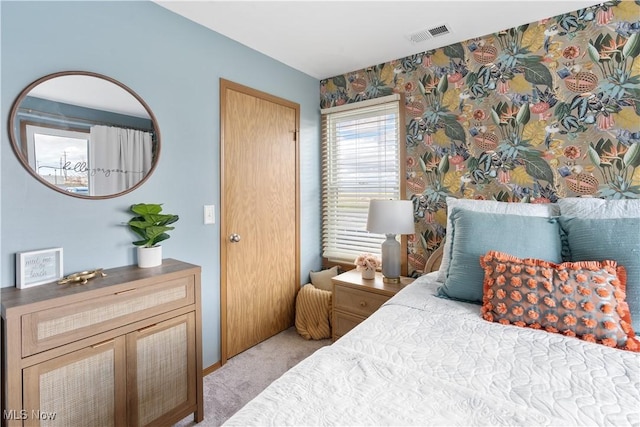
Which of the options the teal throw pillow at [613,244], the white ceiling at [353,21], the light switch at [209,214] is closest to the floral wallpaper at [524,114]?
Answer: the white ceiling at [353,21]

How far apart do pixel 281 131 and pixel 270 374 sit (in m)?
1.96

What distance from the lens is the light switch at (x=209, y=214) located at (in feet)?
7.16

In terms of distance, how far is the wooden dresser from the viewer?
1174 mm

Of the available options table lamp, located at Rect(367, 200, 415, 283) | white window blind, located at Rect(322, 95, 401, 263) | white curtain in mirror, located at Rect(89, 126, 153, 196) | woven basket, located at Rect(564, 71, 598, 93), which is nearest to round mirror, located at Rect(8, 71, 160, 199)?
white curtain in mirror, located at Rect(89, 126, 153, 196)

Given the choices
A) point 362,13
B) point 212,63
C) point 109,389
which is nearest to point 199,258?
point 109,389

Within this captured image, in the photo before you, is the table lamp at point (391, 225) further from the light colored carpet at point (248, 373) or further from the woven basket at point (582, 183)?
the woven basket at point (582, 183)

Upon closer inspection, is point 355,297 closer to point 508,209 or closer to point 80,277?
point 508,209

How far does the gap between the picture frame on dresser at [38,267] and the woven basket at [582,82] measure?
3096mm

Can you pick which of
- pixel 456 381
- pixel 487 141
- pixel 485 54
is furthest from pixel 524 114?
pixel 456 381

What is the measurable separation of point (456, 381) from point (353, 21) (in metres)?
2.17

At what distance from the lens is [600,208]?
5.49 ft

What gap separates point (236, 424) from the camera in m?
0.77

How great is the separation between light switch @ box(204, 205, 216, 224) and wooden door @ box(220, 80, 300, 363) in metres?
0.08

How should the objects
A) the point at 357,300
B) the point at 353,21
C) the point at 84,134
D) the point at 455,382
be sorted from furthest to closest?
the point at 357,300 → the point at 353,21 → the point at 84,134 → the point at 455,382
